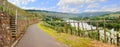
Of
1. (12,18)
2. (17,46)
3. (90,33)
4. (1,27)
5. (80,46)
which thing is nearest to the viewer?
(1,27)

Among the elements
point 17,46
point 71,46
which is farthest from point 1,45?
point 71,46

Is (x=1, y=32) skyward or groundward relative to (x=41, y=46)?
skyward

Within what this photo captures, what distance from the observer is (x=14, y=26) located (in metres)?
28.4

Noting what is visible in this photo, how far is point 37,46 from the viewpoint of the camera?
2322cm

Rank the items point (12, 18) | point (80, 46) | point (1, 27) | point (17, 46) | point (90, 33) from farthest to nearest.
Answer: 1. point (90, 33)
2. point (12, 18)
3. point (80, 46)
4. point (17, 46)
5. point (1, 27)

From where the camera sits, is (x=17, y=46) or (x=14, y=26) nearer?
(x=17, y=46)

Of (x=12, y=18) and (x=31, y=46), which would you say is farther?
(x=12, y=18)

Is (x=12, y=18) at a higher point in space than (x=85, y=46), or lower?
higher

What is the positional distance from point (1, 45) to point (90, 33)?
113 ft

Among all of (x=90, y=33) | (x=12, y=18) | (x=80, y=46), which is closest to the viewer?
(x=80, y=46)

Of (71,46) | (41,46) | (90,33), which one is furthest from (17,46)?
(90,33)

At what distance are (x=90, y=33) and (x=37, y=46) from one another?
26.1 meters

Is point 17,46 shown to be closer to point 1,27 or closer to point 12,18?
point 12,18

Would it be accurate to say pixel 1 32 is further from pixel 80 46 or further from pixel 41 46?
pixel 80 46
